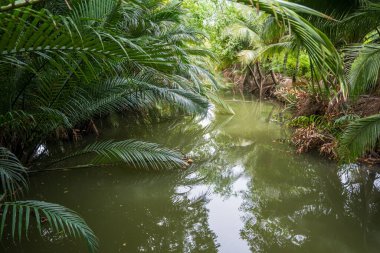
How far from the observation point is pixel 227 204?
12.8 ft

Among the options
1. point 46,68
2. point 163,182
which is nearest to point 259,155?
point 163,182

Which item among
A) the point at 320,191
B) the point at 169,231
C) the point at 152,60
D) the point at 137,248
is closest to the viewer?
the point at 152,60

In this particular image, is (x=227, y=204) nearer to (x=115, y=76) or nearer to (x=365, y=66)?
(x=365, y=66)

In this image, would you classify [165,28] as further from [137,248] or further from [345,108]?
[137,248]

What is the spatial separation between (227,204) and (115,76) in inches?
89.5

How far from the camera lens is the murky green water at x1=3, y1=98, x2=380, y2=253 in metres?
3.09

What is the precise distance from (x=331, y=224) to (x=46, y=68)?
10.6 feet

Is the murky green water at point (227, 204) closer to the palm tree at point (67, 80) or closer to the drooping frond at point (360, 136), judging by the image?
the palm tree at point (67, 80)

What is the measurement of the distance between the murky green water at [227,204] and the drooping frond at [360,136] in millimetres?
732

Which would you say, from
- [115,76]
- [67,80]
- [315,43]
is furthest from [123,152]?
[315,43]

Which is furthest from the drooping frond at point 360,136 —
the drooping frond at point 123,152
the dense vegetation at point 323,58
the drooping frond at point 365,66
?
the drooping frond at point 123,152

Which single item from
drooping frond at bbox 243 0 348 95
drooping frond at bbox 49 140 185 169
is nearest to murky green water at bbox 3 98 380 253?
drooping frond at bbox 49 140 185 169

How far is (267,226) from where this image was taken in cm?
345

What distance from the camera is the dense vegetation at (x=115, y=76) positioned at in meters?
1.73
